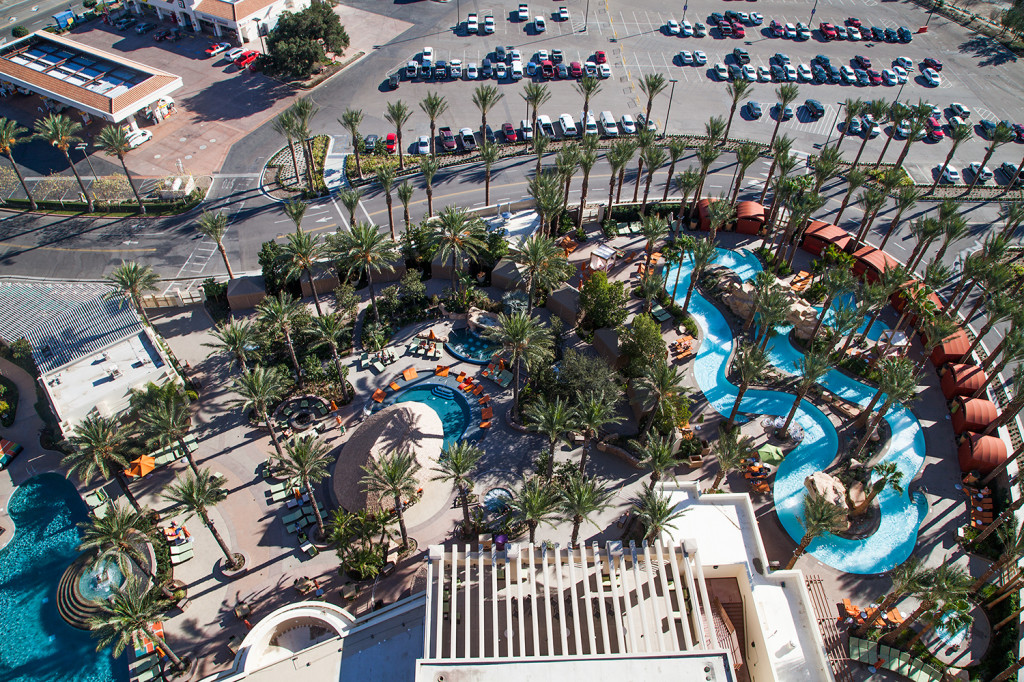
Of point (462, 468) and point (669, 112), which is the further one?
point (669, 112)

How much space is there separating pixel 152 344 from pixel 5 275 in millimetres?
30573

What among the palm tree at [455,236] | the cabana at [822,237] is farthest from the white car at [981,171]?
the palm tree at [455,236]

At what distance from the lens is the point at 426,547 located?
183 ft

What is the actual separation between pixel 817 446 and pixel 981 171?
57.3m

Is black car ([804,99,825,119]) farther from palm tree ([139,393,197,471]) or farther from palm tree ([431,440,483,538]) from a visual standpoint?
palm tree ([139,393,197,471])

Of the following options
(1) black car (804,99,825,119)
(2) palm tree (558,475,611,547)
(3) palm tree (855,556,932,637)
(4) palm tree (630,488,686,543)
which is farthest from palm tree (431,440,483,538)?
(1) black car (804,99,825,119)

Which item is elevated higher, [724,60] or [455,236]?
[455,236]

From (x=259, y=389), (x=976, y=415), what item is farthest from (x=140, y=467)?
(x=976, y=415)

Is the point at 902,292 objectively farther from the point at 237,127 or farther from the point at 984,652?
the point at 237,127

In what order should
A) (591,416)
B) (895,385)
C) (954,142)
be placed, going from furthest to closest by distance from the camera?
(954,142) < (895,385) < (591,416)

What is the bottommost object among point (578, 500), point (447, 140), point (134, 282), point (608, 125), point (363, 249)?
point (447, 140)

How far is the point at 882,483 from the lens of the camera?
55.3m

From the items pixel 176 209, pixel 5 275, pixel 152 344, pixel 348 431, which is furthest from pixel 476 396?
pixel 5 275

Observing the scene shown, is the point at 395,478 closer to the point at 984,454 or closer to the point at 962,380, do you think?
the point at 984,454
